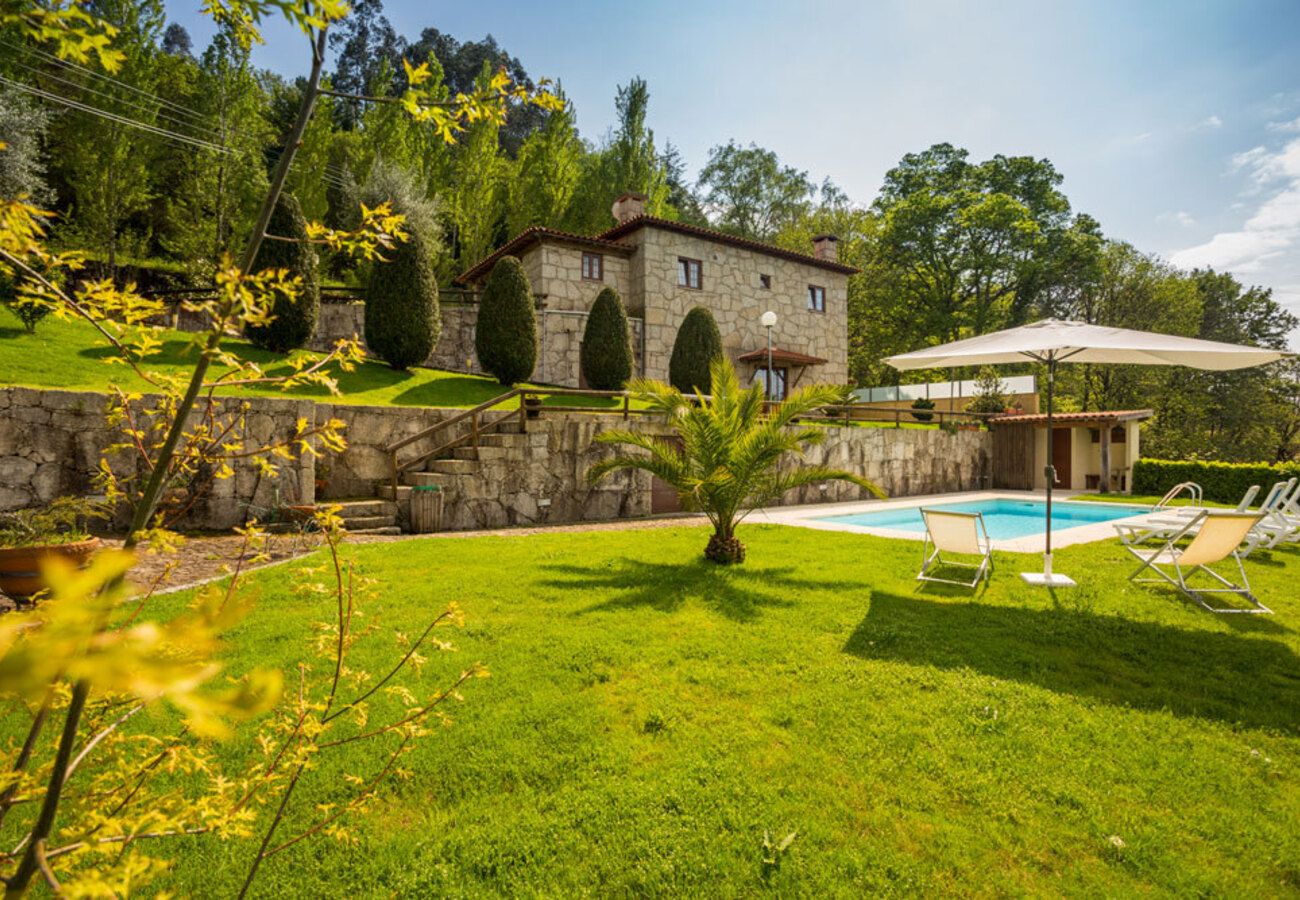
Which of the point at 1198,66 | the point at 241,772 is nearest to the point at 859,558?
the point at 241,772

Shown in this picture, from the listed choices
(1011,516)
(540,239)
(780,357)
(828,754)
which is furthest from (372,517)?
(780,357)

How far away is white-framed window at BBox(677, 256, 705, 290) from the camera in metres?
22.0

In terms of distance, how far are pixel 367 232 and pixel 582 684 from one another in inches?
129

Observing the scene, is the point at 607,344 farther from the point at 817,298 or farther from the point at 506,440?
the point at 817,298

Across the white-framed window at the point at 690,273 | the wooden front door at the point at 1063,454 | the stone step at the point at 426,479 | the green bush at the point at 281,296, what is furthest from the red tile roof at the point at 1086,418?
the green bush at the point at 281,296

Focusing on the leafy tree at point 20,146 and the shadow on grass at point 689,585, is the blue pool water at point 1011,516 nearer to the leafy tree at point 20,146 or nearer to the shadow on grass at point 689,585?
the shadow on grass at point 689,585

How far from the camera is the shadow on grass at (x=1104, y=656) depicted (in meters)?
3.84

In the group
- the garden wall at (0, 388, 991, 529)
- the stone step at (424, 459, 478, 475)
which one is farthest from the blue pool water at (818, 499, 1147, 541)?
the stone step at (424, 459, 478, 475)

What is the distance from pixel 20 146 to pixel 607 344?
17216mm

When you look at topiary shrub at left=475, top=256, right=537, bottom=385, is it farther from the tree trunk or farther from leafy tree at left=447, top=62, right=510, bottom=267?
the tree trunk

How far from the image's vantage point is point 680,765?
3.08 metres

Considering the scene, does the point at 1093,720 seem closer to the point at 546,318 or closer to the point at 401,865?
the point at 401,865

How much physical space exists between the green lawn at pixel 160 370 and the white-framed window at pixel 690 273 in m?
7.08

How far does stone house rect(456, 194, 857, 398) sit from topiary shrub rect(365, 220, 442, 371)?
15.5 feet
